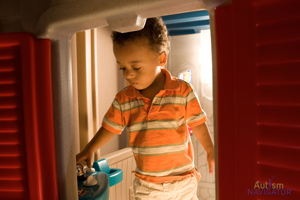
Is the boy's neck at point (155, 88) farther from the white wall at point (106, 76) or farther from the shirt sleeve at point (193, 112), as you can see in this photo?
the white wall at point (106, 76)

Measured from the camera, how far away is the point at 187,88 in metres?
0.83

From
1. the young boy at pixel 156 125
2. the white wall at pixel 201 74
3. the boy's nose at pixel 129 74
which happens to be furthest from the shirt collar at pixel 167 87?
the white wall at pixel 201 74

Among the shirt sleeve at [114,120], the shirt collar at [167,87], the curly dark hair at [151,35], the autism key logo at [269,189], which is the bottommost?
the autism key logo at [269,189]

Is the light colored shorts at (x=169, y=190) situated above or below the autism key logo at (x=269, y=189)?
below

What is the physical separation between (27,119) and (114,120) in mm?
414

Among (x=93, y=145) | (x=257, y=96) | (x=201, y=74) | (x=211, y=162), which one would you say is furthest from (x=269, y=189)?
(x=201, y=74)

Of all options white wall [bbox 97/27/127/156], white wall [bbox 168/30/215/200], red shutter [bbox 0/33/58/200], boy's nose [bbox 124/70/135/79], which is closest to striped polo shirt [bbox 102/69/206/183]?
boy's nose [bbox 124/70/135/79]

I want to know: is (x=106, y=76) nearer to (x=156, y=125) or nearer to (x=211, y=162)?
(x=156, y=125)

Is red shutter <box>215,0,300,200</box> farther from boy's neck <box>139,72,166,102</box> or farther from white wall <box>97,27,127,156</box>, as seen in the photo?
white wall <box>97,27,127,156</box>

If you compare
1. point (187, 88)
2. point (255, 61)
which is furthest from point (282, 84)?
point (187, 88)

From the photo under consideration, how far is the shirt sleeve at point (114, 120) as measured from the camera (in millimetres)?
838

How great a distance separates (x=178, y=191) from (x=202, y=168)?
1250 mm

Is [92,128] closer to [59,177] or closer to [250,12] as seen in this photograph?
[59,177]

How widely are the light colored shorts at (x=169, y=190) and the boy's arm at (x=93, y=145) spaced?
0.72ft
